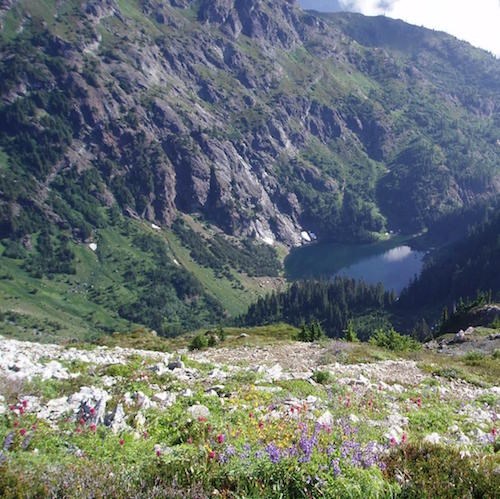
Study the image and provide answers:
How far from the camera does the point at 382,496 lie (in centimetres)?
647

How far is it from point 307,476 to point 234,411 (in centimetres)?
491

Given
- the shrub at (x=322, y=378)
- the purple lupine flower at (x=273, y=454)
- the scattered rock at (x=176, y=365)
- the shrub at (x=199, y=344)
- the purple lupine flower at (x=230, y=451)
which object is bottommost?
the shrub at (x=199, y=344)

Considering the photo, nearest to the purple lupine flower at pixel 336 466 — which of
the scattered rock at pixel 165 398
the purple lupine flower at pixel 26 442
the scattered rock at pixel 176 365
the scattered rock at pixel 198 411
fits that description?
the scattered rock at pixel 198 411

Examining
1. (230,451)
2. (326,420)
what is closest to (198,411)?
(326,420)

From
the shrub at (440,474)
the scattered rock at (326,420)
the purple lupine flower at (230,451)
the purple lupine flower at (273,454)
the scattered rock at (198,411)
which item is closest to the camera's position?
the shrub at (440,474)

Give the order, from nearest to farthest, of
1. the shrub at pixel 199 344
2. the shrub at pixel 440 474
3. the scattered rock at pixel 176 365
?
the shrub at pixel 440 474, the scattered rock at pixel 176 365, the shrub at pixel 199 344

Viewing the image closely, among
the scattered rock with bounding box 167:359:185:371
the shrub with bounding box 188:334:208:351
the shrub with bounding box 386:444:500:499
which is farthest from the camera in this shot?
the shrub with bounding box 188:334:208:351

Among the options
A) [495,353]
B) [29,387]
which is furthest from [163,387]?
[495,353]

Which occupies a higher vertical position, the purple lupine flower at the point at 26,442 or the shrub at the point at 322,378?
the purple lupine flower at the point at 26,442

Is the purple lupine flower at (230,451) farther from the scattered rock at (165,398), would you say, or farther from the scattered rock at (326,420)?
the scattered rock at (165,398)

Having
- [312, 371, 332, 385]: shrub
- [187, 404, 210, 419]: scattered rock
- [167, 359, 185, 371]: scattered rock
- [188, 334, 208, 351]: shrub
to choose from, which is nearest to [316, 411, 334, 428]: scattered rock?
[187, 404, 210, 419]: scattered rock

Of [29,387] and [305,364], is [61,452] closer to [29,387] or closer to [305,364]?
[29,387]

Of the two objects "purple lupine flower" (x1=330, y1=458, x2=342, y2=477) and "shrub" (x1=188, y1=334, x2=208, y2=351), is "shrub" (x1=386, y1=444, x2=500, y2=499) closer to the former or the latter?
"purple lupine flower" (x1=330, y1=458, x2=342, y2=477)

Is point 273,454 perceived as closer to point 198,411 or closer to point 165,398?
point 198,411
